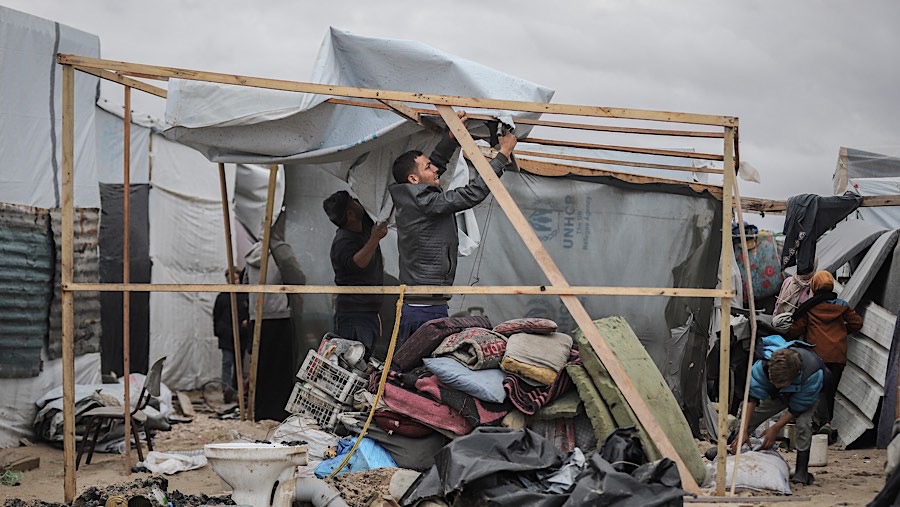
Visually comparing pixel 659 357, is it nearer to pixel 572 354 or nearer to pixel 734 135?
pixel 572 354

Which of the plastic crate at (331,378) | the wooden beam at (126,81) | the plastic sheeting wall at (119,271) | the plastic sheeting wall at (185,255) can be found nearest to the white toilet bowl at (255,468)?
the plastic crate at (331,378)

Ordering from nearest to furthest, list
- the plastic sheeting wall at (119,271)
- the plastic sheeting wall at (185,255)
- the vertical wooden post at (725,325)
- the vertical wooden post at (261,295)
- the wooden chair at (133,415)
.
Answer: the vertical wooden post at (725,325) → the wooden chair at (133,415) → the vertical wooden post at (261,295) → the plastic sheeting wall at (119,271) → the plastic sheeting wall at (185,255)

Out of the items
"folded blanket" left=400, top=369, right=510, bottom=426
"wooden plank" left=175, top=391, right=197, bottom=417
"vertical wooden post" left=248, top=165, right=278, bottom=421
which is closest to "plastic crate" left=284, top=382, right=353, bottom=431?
"folded blanket" left=400, top=369, right=510, bottom=426

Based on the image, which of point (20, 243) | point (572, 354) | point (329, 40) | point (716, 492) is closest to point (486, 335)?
point (572, 354)

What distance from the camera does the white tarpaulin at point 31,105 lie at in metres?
7.98

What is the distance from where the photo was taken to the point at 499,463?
5.31 meters

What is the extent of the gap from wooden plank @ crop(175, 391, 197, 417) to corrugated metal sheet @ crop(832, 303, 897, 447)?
668 cm

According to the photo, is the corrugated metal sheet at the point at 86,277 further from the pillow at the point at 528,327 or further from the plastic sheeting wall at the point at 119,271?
the pillow at the point at 528,327

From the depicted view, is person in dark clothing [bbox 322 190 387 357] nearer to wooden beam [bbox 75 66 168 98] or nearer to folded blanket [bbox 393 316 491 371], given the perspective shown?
folded blanket [bbox 393 316 491 371]

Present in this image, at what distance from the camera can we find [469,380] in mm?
6160

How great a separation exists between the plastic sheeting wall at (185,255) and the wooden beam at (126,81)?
4892 millimetres

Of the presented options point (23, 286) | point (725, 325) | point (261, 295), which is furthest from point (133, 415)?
point (725, 325)

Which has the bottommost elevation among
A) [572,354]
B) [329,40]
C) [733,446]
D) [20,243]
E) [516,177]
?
[733,446]

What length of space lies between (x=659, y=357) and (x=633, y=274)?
80 cm
